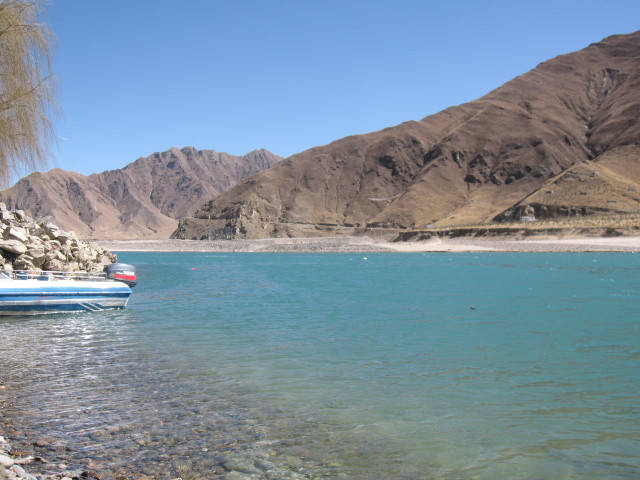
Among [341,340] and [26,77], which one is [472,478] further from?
[26,77]

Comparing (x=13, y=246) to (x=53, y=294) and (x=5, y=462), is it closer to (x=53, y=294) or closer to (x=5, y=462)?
(x=53, y=294)

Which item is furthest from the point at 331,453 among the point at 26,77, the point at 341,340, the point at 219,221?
the point at 219,221

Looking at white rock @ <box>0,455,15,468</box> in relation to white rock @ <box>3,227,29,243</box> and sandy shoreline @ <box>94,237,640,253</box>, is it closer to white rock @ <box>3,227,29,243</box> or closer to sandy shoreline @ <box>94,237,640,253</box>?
white rock @ <box>3,227,29,243</box>

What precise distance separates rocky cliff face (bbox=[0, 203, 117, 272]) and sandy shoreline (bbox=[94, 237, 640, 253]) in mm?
74546

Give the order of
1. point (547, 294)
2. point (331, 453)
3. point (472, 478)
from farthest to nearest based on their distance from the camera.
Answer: point (547, 294) → point (331, 453) → point (472, 478)

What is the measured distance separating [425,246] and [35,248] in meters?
90.6

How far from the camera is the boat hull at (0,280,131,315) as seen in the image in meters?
20.2

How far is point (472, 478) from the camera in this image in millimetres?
7102

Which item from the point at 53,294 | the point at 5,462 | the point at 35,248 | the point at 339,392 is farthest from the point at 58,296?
the point at 5,462

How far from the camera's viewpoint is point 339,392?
11.0 meters

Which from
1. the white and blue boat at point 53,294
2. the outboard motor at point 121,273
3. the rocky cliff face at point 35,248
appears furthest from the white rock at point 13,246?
the outboard motor at point 121,273

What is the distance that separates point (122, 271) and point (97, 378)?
2057 centimetres

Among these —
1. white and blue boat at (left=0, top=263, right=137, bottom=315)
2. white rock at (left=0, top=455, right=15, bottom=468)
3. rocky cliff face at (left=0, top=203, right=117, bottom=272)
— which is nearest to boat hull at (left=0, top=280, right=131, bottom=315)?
white and blue boat at (left=0, top=263, right=137, bottom=315)

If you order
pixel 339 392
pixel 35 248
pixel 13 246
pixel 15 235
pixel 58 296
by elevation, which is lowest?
pixel 339 392
